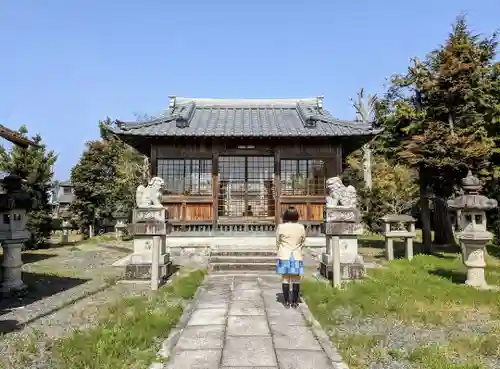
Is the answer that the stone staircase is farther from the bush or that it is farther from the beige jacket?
the bush

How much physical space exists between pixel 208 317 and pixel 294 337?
1.70m

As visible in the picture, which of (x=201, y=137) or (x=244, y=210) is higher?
(x=201, y=137)

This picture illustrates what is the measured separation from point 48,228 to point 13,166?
3606 millimetres

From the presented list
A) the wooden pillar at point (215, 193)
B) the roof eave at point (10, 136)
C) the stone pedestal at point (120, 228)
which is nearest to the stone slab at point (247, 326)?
the roof eave at point (10, 136)

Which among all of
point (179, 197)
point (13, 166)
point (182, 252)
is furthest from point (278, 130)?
point (13, 166)

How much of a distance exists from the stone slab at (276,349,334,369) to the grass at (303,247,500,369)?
30cm

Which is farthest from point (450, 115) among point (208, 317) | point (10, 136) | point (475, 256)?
point (10, 136)

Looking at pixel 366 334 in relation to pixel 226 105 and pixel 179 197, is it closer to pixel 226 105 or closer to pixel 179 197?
pixel 179 197

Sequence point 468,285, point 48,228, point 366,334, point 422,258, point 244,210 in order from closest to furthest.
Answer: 1. point 366,334
2. point 468,285
3. point 422,258
4. point 244,210
5. point 48,228

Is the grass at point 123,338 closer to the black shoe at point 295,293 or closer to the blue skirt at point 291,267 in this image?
the blue skirt at point 291,267

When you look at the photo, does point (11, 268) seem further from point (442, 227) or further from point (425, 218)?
point (442, 227)

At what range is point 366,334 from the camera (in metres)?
5.77

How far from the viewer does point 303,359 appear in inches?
182

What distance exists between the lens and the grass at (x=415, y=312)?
484cm
